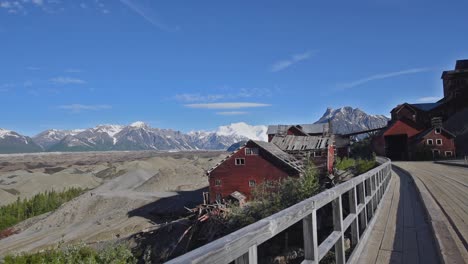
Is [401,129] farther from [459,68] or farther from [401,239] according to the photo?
[401,239]

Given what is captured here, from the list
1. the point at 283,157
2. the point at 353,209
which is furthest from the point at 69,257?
the point at 283,157

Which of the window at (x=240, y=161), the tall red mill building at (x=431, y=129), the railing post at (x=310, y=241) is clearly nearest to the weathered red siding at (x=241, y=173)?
the window at (x=240, y=161)

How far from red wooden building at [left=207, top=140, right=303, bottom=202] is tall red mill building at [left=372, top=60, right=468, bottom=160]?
24.4 m

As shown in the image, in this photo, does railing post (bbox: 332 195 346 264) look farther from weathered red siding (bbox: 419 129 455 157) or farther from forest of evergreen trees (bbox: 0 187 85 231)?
forest of evergreen trees (bbox: 0 187 85 231)

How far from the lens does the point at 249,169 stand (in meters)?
40.5

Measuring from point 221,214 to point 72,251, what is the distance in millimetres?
18050

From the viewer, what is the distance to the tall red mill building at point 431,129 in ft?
177

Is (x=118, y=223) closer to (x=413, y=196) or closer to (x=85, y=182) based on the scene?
(x=413, y=196)

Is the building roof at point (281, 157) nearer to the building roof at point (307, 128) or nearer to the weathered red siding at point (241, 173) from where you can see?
the weathered red siding at point (241, 173)

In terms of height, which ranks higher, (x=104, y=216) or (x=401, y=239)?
(x=401, y=239)

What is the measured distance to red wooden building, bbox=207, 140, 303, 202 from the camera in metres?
39.3

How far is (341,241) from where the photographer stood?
5.07 m

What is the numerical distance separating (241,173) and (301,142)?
379 inches

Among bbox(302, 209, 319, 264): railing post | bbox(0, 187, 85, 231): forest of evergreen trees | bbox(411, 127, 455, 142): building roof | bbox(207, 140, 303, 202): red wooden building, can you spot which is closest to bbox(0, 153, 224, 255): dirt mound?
bbox(0, 187, 85, 231): forest of evergreen trees
